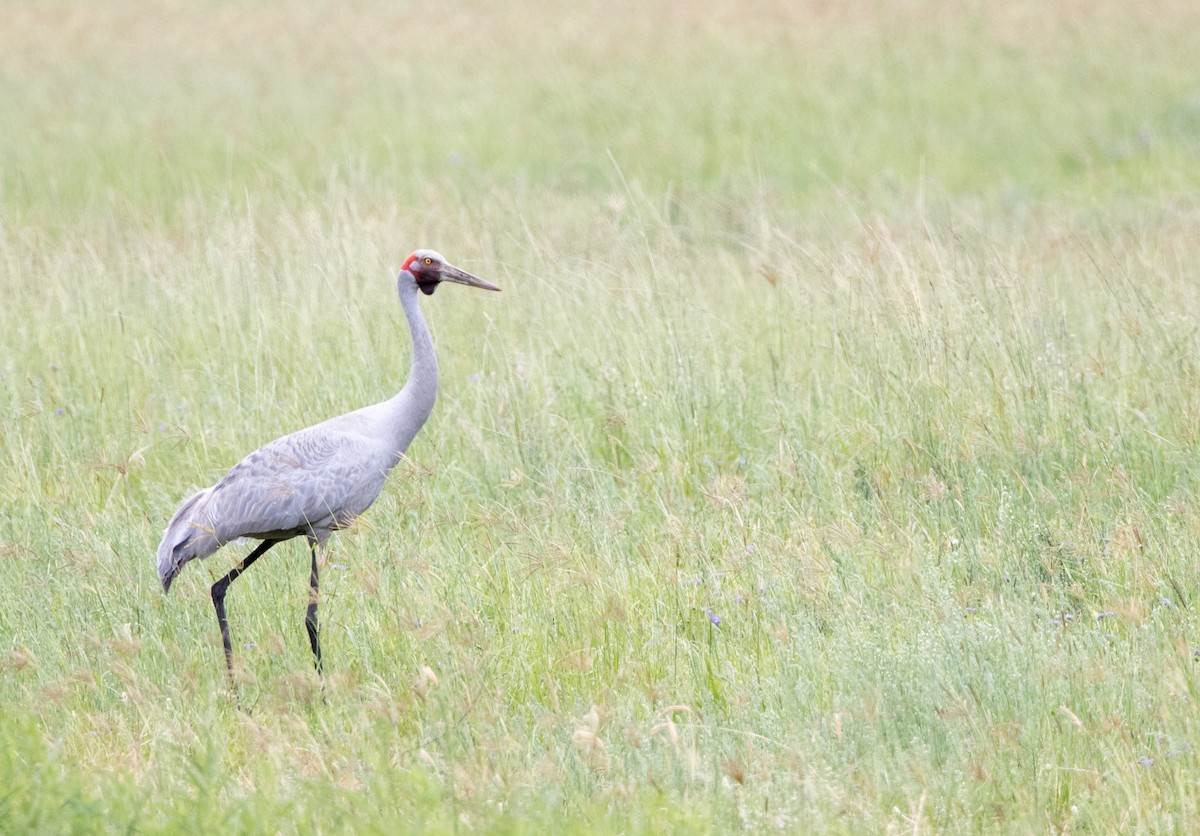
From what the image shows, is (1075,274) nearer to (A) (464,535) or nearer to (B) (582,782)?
(A) (464,535)

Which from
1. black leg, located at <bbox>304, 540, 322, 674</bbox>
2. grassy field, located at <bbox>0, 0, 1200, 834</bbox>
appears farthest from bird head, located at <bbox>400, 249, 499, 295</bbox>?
black leg, located at <bbox>304, 540, 322, 674</bbox>

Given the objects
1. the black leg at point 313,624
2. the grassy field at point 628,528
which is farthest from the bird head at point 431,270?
the black leg at point 313,624

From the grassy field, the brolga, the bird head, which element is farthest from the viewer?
the bird head

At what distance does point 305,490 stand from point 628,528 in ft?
4.28

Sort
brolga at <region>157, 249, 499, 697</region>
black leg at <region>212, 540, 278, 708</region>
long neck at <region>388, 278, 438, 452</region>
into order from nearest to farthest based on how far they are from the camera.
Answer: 1. black leg at <region>212, 540, 278, 708</region>
2. brolga at <region>157, 249, 499, 697</region>
3. long neck at <region>388, 278, 438, 452</region>

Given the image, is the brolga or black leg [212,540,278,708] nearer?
black leg [212,540,278,708]

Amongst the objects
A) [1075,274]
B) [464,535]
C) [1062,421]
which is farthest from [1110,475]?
[1075,274]

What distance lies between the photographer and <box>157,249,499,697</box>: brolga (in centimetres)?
466

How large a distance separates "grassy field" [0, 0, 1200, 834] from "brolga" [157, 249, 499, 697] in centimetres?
14

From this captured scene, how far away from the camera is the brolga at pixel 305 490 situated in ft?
15.3

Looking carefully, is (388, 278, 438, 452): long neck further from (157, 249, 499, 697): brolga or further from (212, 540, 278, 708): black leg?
(212, 540, 278, 708): black leg

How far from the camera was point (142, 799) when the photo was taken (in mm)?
3346

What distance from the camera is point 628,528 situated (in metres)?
5.38

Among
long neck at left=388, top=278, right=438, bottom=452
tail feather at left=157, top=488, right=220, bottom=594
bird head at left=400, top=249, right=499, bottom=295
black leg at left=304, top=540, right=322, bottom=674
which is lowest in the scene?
black leg at left=304, top=540, right=322, bottom=674
